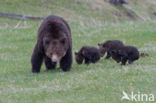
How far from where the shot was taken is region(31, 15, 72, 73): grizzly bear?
11.7 m

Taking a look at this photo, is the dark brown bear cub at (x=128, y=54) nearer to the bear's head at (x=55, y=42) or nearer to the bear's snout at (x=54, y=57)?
the bear's head at (x=55, y=42)

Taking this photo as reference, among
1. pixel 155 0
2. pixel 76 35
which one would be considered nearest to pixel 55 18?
pixel 76 35

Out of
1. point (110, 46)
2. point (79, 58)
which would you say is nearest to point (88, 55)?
point (79, 58)

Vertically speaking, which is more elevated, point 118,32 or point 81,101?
point 81,101

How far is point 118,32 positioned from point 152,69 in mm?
10014

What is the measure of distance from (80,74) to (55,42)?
1241 mm

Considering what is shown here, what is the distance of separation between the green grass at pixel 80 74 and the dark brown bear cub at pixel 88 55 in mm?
250

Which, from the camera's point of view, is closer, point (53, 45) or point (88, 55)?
point (53, 45)

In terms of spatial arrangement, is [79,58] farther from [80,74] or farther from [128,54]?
[80,74]

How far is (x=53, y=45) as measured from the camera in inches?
462

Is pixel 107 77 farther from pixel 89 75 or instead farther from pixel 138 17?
pixel 138 17

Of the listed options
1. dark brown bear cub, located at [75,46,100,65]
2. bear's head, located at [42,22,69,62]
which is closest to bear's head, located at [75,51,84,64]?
dark brown bear cub, located at [75,46,100,65]

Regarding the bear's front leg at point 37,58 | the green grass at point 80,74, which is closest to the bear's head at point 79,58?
the green grass at point 80,74

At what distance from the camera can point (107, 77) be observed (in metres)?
10.8
